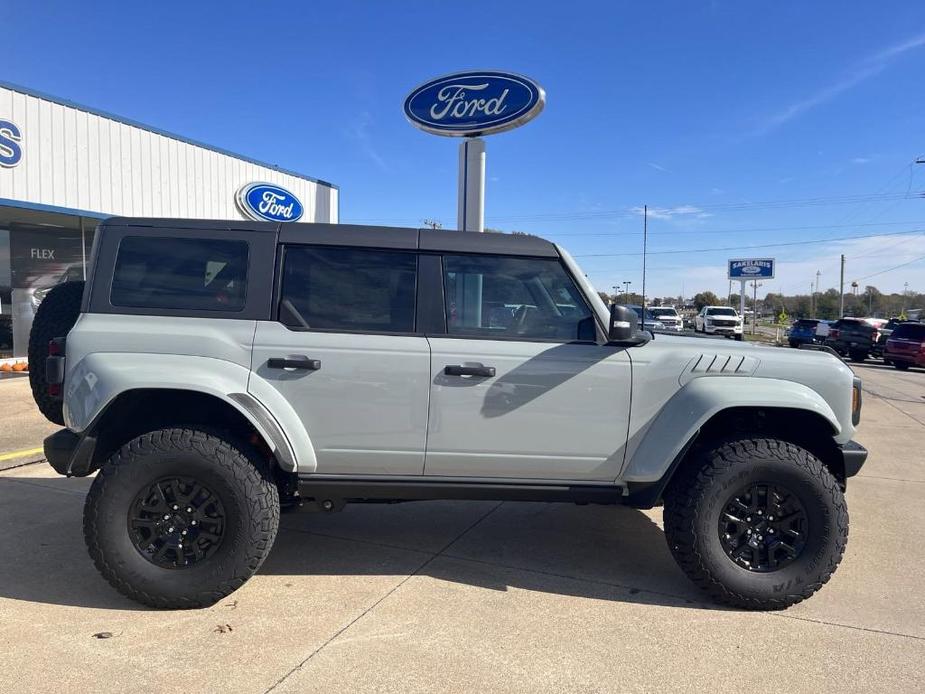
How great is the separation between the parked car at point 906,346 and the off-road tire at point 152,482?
2272cm

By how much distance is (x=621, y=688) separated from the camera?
2.60 m

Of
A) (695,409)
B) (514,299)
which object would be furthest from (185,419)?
(695,409)

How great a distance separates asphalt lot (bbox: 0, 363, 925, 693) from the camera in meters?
2.66

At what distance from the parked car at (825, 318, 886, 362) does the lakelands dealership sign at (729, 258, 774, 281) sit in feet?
75.9

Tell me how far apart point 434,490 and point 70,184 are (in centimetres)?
1142

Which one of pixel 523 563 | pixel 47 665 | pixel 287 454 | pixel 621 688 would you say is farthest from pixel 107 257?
pixel 621 688

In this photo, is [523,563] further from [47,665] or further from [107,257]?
[107,257]

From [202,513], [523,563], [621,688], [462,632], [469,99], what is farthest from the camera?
[469,99]

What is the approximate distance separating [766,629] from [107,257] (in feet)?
12.8

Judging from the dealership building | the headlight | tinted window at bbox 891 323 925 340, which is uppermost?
the dealership building

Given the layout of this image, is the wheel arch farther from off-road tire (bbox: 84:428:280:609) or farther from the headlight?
the headlight

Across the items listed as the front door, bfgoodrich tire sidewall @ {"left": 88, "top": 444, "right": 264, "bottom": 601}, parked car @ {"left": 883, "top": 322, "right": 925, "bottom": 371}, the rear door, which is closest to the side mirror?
the front door

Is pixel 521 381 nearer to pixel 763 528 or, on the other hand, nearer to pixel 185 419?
pixel 763 528

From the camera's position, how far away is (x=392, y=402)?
329 centimetres
